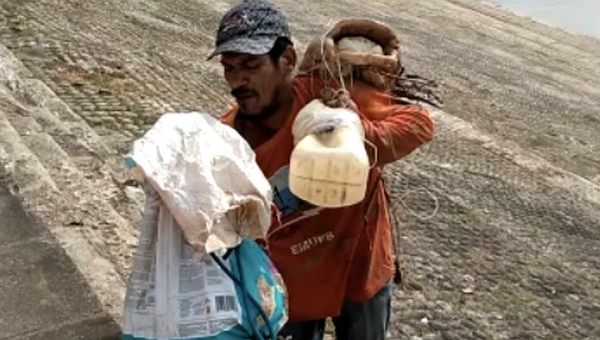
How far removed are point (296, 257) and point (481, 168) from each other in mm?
4992

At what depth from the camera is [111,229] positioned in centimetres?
411

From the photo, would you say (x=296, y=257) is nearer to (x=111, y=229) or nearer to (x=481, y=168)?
(x=111, y=229)

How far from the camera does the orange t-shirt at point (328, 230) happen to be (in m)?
2.59

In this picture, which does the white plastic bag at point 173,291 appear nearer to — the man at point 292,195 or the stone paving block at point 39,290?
the man at point 292,195

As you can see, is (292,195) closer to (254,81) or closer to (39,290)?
(254,81)

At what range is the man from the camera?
8.27ft

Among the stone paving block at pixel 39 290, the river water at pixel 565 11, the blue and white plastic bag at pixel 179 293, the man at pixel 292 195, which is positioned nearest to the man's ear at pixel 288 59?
the man at pixel 292 195

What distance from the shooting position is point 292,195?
262 centimetres

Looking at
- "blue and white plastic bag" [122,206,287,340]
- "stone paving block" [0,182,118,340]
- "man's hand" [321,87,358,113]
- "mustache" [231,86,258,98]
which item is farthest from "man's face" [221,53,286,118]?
"stone paving block" [0,182,118,340]

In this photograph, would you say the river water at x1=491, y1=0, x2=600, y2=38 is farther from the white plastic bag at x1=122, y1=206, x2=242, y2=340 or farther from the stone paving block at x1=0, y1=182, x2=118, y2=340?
the white plastic bag at x1=122, y1=206, x2=242, y2=340

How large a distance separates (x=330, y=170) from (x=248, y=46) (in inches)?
19.4

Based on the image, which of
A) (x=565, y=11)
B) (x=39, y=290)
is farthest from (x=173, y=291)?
(x=565, y=11)

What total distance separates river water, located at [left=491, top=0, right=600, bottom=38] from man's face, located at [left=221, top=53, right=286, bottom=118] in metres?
18.0

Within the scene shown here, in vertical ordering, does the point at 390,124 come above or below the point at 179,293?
Answer: above
